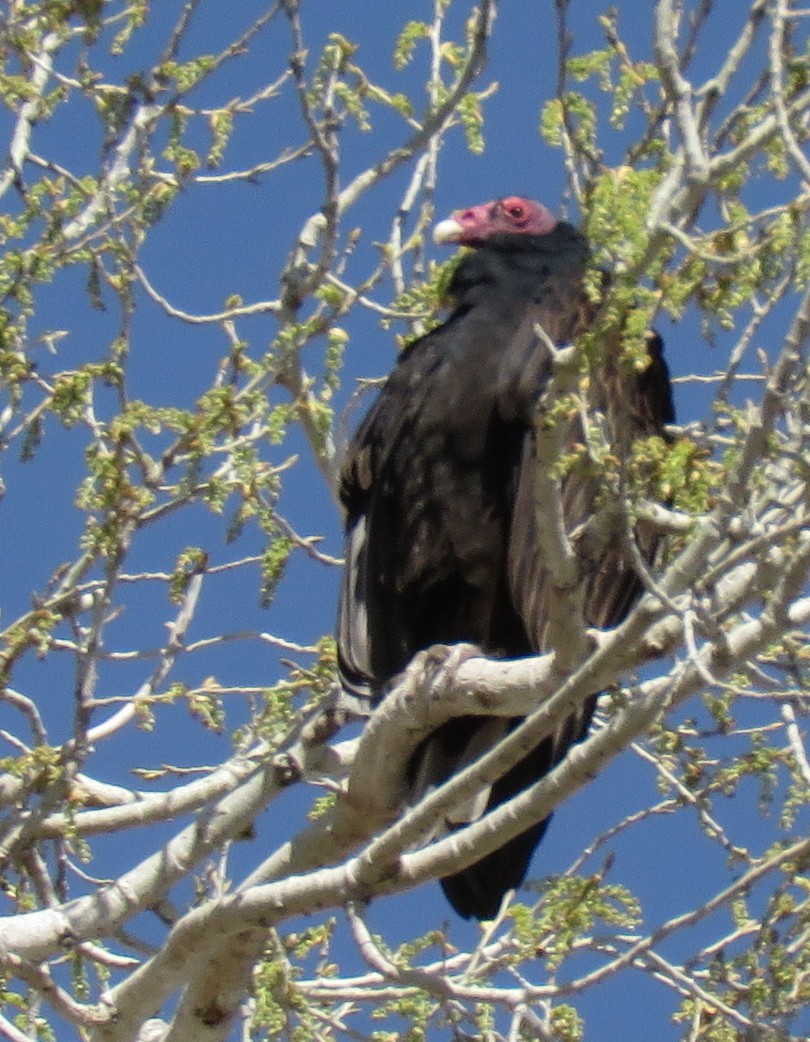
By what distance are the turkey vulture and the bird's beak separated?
14.2 inches

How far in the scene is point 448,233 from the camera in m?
5.18

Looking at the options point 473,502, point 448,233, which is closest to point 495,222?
point 448,233

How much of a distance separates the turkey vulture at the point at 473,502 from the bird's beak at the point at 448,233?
1.19 feet

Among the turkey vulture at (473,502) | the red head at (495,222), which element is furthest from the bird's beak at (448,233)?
the turkey vulture at (473,502)

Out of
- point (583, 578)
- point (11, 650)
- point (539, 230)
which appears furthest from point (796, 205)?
point (539, 230)

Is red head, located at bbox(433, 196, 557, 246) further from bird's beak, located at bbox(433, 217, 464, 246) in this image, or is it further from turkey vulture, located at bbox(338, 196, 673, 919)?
turkey vulture, located at bbox(338, 196, 673, 919)

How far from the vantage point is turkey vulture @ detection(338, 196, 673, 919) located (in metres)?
4.17

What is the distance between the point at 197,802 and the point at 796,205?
1971 mm

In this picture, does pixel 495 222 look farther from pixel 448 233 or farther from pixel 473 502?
pixel 473 502

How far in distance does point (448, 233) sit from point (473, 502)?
1.04m

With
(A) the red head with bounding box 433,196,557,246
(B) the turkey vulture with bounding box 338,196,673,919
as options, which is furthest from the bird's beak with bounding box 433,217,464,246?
(B) the turkey vulture with bounding box 338,196,673,919

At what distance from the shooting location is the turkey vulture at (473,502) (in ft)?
13.7

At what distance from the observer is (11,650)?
3.74m

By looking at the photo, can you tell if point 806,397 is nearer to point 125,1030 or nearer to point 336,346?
point 336,346
